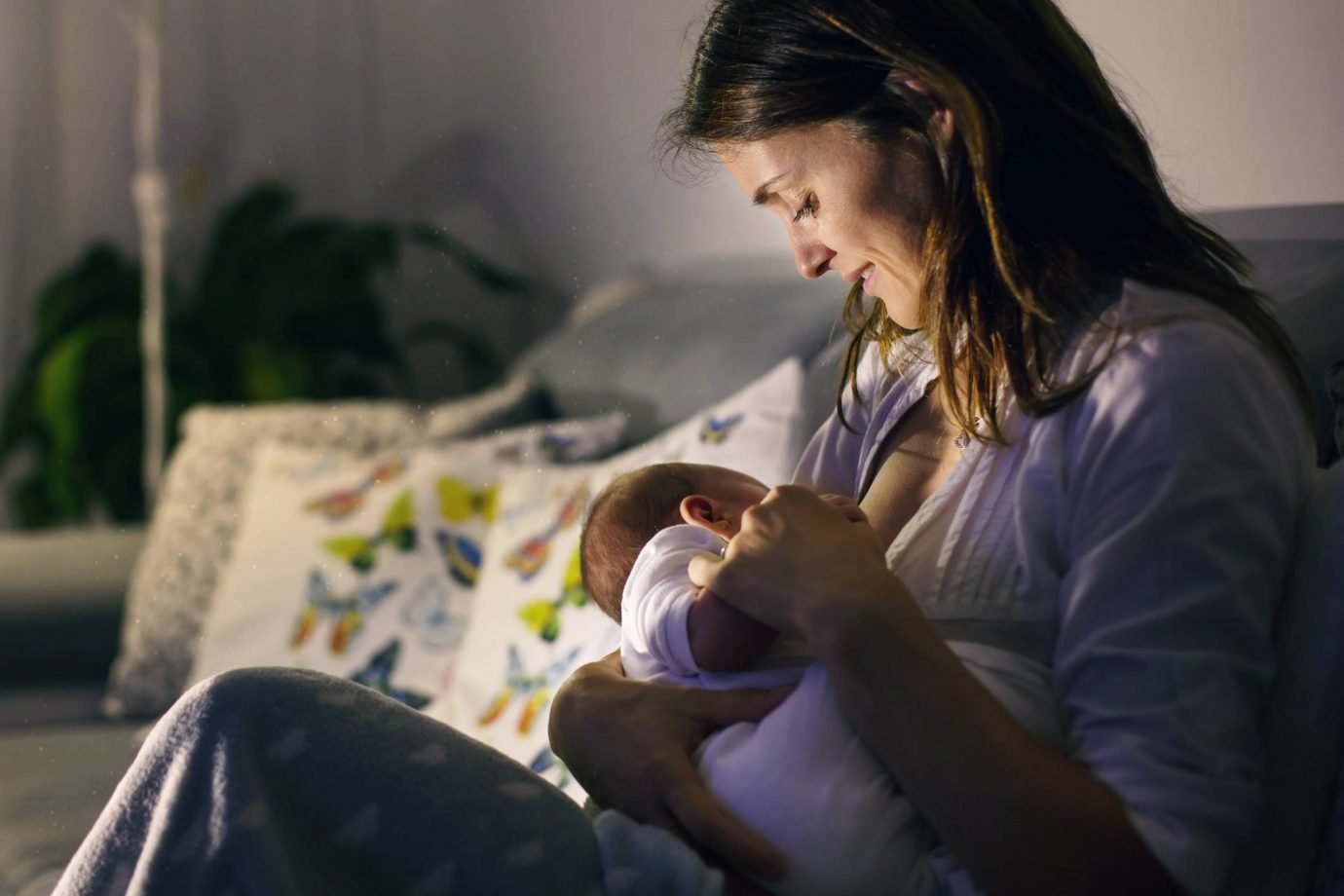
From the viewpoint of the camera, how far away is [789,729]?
26.5 inches

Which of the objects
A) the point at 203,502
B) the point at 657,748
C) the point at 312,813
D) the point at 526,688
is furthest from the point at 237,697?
the point at 203,502

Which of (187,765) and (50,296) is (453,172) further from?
(187,765)

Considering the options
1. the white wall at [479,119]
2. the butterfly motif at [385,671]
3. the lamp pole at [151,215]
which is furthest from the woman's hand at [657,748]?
the lamp pole at [151,215]

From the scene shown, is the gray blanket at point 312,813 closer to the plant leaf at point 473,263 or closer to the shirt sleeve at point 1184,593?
the shirt sleeve at point 1184,593

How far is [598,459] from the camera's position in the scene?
4.64 ft

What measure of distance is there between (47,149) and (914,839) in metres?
2.22

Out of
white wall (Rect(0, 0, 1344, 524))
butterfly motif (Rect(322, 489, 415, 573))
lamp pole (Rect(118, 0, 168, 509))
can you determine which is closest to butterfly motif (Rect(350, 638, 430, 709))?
butterfly motif (Rect(322, 489, 415, 573))

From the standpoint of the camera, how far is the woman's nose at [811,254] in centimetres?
79

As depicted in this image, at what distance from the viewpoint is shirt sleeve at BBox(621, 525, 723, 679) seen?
2.43 feet

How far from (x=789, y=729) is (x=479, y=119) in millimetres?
1311

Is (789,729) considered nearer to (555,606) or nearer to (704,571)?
(704,571)

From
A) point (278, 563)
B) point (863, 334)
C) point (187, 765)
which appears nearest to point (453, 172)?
point (278, 563)

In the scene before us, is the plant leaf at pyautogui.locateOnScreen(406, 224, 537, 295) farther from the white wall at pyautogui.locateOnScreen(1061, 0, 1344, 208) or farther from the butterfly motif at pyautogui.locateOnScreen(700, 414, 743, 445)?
the white wall at pyautogui.locateOnScreen(1061, 0, 1344, 208)

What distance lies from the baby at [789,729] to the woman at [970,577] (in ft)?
0.05
